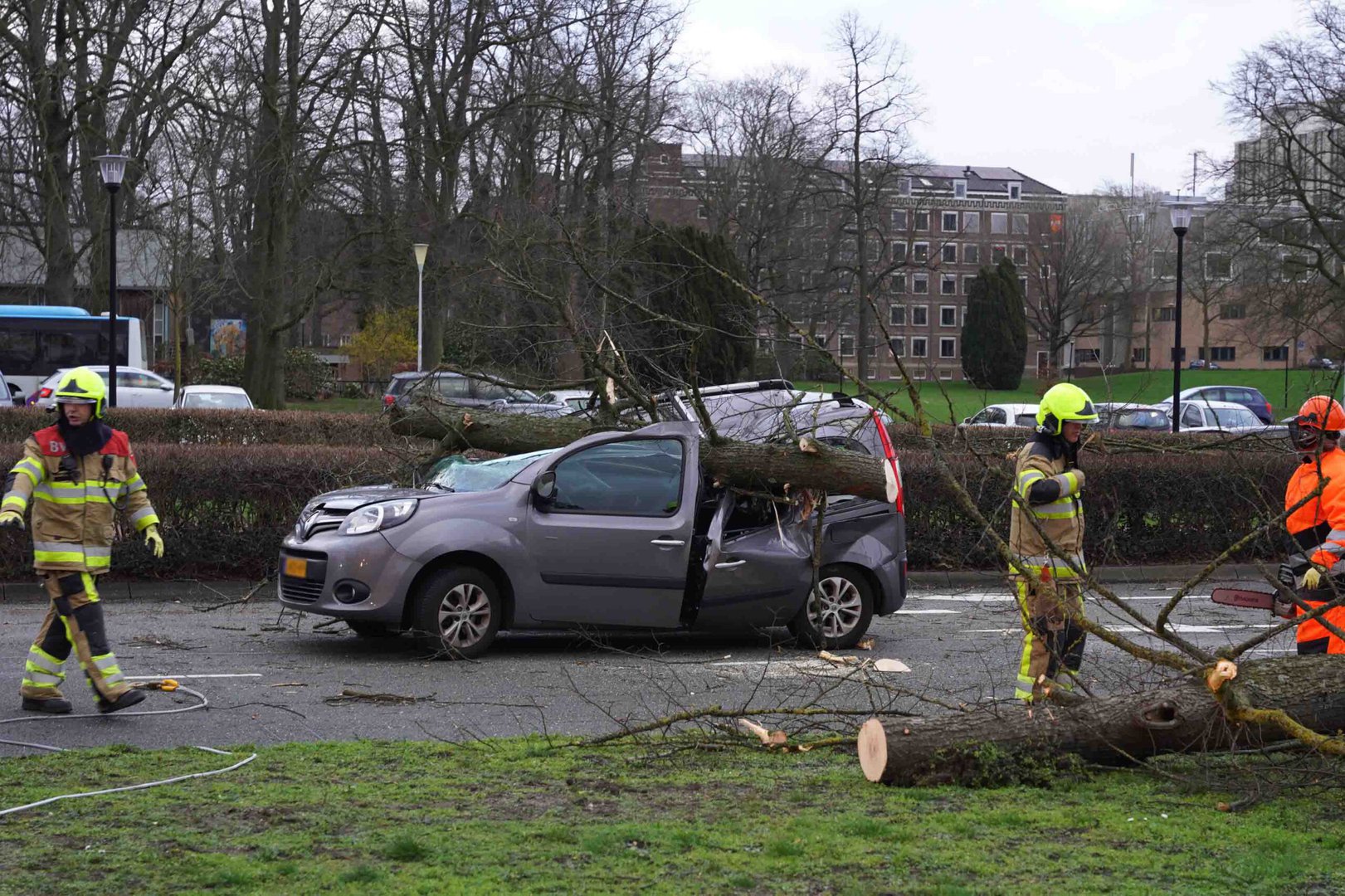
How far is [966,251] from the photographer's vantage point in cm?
10969

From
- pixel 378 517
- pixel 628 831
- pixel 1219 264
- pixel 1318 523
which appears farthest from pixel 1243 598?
pixel 1219 264

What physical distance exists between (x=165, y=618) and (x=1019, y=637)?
21.2 feet

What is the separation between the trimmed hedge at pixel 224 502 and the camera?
13.4 meters

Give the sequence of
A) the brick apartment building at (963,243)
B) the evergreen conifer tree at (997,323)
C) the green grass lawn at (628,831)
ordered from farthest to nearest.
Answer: the brick apartment building at (963,243) → the evergreen conifer tree at (997,323) → the green grass lawn at (628,831)

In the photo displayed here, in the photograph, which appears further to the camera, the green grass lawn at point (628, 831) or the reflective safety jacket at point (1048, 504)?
the reflective safety jacket at point (1048, 504)

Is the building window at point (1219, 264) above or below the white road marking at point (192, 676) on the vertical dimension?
above

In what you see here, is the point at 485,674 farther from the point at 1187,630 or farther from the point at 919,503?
the point at 919,503

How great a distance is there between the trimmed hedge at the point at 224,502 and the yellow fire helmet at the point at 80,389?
527cm

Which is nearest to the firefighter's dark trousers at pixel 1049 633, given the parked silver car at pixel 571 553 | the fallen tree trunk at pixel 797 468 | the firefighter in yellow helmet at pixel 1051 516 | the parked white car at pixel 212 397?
the firefighter in yellow helmet at pixel 1051 516

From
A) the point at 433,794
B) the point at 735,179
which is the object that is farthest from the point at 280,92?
the point at 735,179

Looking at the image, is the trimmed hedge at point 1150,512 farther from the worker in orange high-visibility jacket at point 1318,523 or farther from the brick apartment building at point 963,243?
the brick apartment building at point 963,243

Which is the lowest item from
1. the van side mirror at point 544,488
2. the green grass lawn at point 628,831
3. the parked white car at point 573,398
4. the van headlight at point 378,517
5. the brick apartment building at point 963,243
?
the green grass lawn at point 628,831

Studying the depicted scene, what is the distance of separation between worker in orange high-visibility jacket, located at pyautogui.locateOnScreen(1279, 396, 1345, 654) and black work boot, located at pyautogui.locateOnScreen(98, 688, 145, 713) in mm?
5677

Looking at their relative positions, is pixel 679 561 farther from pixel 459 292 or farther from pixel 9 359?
pixel 9 359
